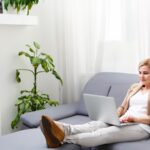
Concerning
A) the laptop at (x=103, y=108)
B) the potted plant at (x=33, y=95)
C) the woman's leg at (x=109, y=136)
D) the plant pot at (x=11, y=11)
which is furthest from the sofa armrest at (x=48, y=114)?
the plant pot at (x=11, y=11)

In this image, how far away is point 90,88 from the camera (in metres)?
3.20

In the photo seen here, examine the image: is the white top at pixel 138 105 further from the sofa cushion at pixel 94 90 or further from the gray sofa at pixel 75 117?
the sofa cushion at pixel 94 90

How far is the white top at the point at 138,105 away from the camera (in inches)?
96.0

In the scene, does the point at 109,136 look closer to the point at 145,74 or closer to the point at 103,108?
the point at 103,108

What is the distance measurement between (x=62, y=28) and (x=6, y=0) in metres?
0.79

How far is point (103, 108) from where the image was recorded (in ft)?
7.40

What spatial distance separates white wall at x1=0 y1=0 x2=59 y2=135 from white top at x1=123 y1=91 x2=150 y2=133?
142 centimetres

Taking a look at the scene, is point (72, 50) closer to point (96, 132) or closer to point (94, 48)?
point (94, 48)

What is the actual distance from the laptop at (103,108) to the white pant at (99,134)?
2.2 inches

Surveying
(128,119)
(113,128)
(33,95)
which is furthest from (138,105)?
(33,95)

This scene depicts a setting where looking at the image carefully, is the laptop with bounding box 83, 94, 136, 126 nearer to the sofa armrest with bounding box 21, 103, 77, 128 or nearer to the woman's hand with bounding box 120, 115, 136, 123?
the woman's hand with bounding box 120, 115, 136, 123

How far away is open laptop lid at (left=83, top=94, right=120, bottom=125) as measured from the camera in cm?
218

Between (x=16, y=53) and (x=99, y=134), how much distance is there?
5.23 ft

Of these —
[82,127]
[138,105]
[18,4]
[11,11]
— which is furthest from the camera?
[11,11]
